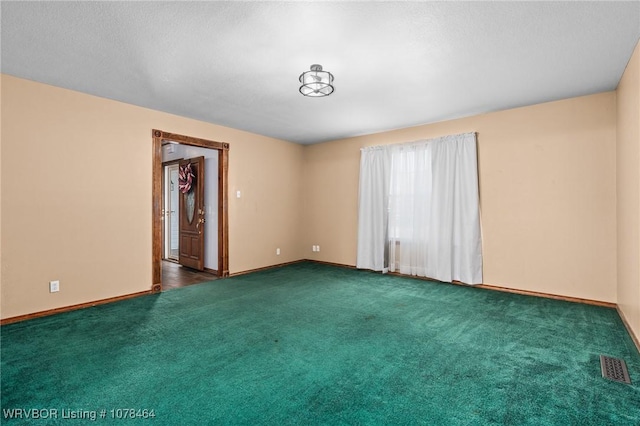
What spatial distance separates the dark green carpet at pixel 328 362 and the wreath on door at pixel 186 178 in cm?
285

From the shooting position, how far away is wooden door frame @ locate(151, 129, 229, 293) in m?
4.50

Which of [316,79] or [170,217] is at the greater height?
[316,79]

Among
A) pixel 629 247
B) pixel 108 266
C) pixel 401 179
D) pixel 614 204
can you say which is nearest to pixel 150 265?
pixel 108 266

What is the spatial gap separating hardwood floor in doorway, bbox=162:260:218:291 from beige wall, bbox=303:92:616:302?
15.0 ft

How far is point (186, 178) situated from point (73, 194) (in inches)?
105

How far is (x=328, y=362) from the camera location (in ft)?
7.97

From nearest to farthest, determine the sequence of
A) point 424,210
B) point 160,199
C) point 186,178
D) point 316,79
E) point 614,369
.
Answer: point 614,369 → point 316,79 → point 160,199 → point 424,210 → point 186,178

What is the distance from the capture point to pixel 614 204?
3.75 m

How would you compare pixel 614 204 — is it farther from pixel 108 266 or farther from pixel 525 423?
pixel 108 266

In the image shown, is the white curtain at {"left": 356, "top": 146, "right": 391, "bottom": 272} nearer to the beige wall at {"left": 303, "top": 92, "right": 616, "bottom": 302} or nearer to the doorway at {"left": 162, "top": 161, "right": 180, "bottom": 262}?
the beige wall at {"left": 303, "top": 92, "right": 616, "bottom": 302}

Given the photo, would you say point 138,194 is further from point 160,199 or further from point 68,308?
point 68,308

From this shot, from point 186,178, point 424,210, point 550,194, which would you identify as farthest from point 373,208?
point 186,178

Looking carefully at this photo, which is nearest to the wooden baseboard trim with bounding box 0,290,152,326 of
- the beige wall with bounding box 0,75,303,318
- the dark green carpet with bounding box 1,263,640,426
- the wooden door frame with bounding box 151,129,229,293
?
the beige wall with bounding box 0,75,303,318

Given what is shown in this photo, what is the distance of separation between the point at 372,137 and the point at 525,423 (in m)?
4.99
